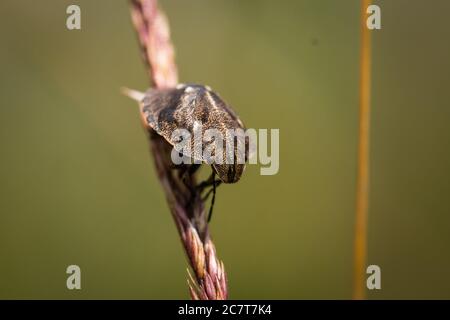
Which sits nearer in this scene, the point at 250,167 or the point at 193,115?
the point at 193,115

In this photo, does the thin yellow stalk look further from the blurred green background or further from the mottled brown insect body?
the blurred green background

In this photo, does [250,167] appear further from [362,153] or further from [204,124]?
[362,153]

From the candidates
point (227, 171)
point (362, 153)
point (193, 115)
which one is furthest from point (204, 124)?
point (362, 153)

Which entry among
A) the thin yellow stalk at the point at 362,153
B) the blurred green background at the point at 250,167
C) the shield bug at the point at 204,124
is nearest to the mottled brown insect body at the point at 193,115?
the shield bug at the point at 204,124

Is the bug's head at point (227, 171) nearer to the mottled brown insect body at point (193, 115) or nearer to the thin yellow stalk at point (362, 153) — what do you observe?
the mottled brown insect body at point (193, 115)

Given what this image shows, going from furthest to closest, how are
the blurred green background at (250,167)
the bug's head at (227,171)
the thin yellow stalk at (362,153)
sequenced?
the blurred green background at (250,167) → the bug's head at (227,171) → the thin yellow stalk at (362,153)

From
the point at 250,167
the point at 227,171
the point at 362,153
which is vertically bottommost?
the point at 250,167

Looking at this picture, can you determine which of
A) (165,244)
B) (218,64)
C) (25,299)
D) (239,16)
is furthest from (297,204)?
(25,299)
